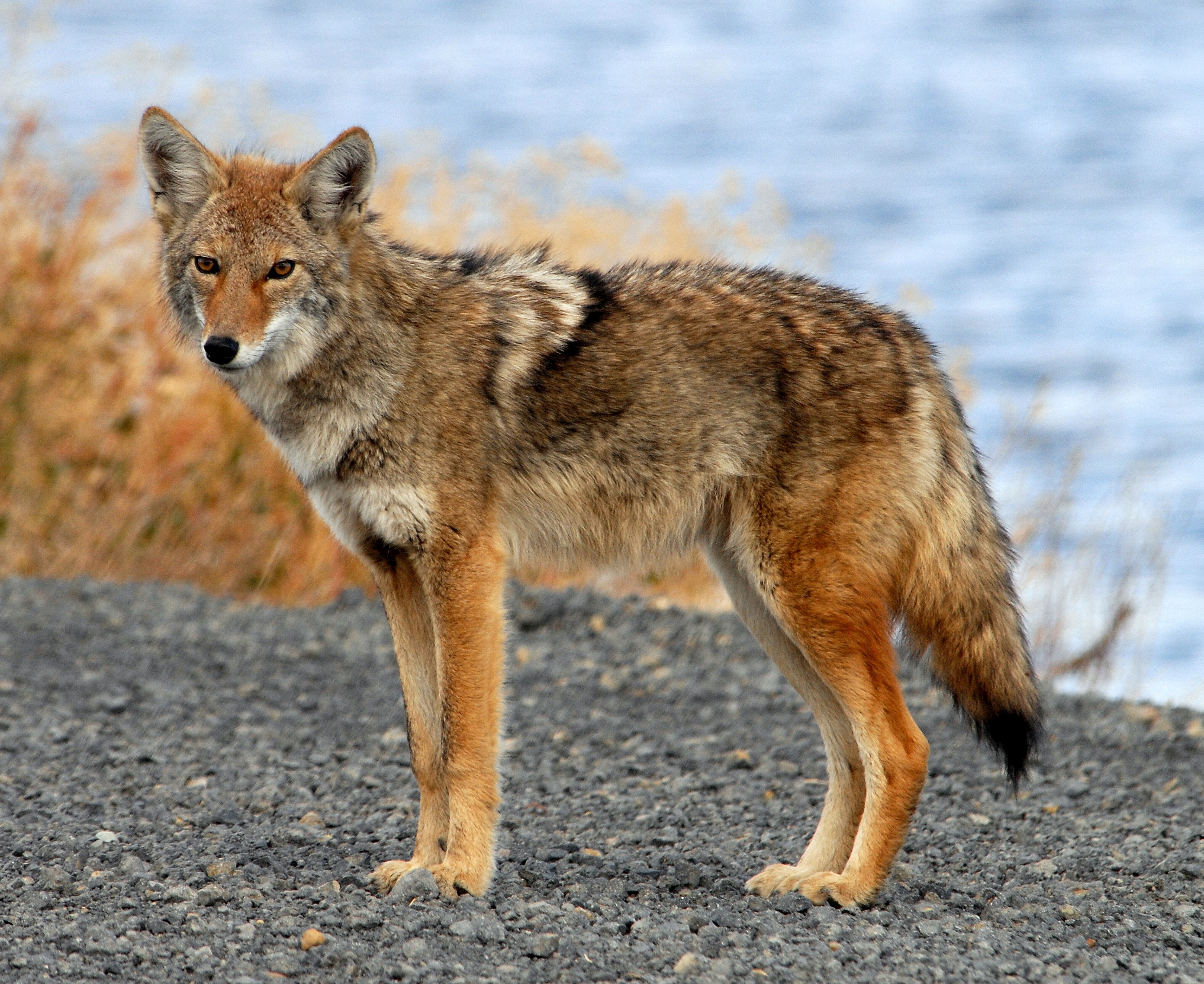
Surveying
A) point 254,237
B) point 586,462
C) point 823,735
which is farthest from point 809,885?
point 254,237

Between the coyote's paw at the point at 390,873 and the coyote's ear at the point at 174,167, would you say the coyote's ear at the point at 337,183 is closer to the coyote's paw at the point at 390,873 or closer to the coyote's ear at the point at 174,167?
the coyote's ear at the point at 174,167

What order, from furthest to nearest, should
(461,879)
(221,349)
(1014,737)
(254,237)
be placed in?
(1014,737)
(254,237)
(461,879)
(221,349)

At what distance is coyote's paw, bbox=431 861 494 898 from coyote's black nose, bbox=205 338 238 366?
1.69 meters

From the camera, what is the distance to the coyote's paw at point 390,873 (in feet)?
14.9

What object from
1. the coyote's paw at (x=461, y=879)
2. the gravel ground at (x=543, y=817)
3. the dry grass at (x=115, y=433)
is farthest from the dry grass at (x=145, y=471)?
the coyote's paw at (x=461, y=879)

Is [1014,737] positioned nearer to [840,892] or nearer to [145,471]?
[840,892]

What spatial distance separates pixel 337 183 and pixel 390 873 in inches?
87.4

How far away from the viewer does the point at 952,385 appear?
5.24 meters

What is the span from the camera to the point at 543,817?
17.9ft

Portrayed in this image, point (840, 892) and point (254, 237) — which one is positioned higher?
point (254, 237)

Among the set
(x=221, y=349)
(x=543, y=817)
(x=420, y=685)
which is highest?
(x=221, y=349)

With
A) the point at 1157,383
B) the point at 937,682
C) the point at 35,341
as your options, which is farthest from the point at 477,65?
the point at 937,682

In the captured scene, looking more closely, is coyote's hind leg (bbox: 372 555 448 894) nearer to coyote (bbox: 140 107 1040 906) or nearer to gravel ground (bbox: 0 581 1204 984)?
coyote (bbox: 140 107 1040 906)

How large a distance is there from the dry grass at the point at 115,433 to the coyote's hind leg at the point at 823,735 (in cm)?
367
